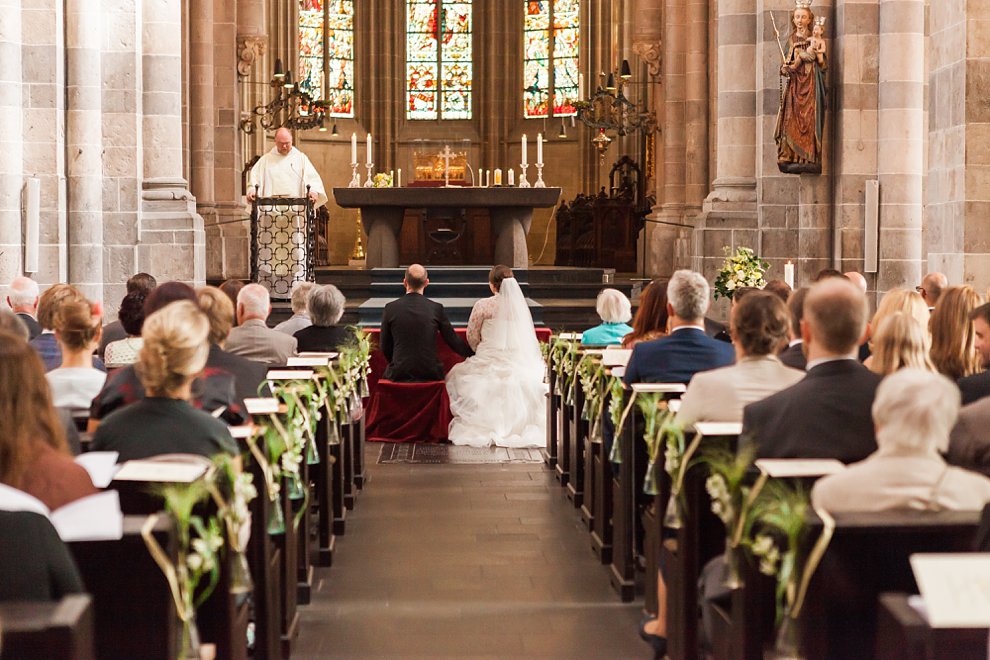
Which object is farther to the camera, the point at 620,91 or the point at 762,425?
the point at 620,91

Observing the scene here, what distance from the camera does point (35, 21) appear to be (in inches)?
507

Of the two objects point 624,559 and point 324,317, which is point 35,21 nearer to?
point 324,317

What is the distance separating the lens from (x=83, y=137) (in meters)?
13.4

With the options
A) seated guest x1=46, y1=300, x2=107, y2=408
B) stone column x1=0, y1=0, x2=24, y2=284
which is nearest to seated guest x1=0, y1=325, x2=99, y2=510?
seated guest x1=46, y1=300, x2=107, y2=408

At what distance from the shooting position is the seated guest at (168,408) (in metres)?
4.43

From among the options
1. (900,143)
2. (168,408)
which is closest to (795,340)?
(168,408)

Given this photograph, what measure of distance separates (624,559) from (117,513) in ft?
12.0

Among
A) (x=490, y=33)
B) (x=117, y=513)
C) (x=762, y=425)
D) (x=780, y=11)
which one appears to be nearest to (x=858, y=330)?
(x=762, y=425)

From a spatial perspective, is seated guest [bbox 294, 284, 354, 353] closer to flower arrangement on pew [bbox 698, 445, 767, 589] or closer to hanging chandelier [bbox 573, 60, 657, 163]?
flower arrangement on pew [bbox 698, 445, 767, 589]

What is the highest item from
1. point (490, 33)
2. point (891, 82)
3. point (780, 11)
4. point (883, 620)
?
point (490, 33)

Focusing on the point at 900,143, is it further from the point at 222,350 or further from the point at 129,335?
the point at 222,350

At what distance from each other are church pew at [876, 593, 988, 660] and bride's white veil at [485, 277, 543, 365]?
875 centimetres

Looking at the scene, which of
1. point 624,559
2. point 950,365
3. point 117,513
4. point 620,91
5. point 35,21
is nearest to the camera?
point 117,513

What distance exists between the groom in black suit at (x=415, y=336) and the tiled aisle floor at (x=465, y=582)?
6.60ft
